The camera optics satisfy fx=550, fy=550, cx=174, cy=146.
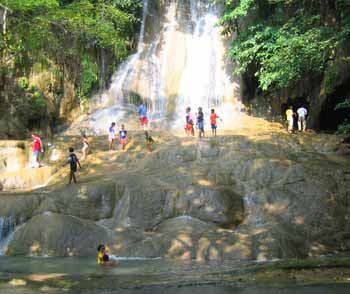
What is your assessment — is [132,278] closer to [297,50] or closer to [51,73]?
[297,50]

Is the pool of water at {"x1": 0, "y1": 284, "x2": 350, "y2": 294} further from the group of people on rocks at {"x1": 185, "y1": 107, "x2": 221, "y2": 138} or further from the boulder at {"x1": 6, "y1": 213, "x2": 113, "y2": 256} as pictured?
the group of people on rocks at {"x1": 185, "y1": 107, "x2": 221, "y2": 138}

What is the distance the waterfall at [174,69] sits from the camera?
31250 millimetres

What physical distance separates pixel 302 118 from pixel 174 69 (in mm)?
9898

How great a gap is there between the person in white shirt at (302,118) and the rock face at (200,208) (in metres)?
5.19

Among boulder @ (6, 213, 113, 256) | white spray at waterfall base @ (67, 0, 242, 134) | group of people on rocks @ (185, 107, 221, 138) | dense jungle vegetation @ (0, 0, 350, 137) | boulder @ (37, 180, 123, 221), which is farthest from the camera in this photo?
white spray at waterfall base @ (67, 0, 242, 134)

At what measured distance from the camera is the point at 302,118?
2580 centimetres

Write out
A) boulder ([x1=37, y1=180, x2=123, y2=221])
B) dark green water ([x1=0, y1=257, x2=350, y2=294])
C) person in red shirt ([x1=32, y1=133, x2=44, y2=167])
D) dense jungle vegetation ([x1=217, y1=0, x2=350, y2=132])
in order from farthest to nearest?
person in red shirt ([x1=32, y1=133, x2=44, y2=167]) → dense jungle vegetation ([x1=217, y1=0, x2=350, y2=132]) → boulder ([x1=37, y1=180, x2=123, y2=221]) → dark green water ([x1=0, y1=257, x2=350, y2=294])

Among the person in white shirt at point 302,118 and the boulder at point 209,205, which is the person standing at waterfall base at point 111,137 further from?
the person in white shirt at point 302,118

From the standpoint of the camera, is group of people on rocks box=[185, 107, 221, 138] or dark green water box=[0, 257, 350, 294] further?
group of people on rocks box=[185, 107, 221, 138]

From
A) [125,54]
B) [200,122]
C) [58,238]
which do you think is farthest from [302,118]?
[58,238]

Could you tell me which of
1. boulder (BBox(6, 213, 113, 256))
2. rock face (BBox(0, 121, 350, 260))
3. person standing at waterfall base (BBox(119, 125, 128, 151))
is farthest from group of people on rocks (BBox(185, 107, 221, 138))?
boulder (BBox(6, 213, 113, 256))

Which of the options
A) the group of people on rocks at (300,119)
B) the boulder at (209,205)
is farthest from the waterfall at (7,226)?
the group of people on rocks at (300,119)

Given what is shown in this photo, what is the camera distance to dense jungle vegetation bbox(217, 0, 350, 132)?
72.1ft

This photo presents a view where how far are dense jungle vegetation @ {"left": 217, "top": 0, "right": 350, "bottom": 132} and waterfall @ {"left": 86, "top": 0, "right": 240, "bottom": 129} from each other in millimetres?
1791
